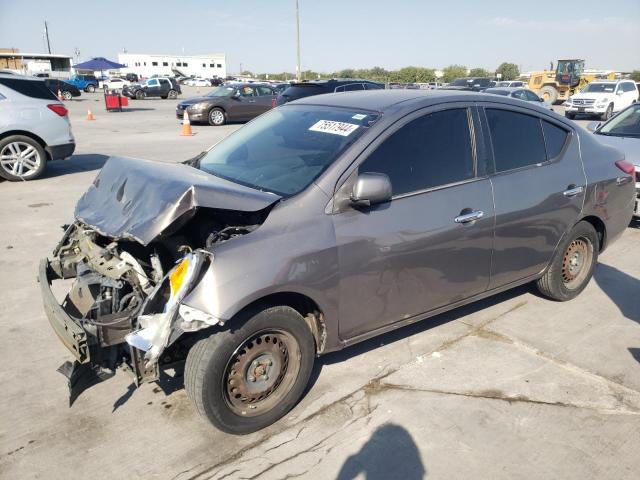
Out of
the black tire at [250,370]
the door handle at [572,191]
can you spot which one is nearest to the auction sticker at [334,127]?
the black tire at [250,370]

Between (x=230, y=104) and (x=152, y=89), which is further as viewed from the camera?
(x=152, y=89)

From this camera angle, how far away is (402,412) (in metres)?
3.14

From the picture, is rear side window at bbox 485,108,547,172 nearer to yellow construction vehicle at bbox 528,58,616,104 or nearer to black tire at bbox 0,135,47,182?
black tire at bbox 0,135,47,182

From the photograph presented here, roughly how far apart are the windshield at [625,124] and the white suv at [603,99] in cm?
1803

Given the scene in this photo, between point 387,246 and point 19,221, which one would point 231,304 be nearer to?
point 387,246

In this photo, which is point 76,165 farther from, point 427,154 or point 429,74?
point 429,74

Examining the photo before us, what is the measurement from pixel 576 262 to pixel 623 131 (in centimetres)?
415

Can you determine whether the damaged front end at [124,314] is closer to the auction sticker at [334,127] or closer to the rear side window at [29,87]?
the auction sticker at [334,127]

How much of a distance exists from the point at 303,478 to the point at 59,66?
5382 centimetres

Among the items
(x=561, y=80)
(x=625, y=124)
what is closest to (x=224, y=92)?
(x=625, y=124)

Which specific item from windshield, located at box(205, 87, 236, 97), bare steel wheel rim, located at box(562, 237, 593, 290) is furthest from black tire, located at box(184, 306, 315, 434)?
windshield, located at box(205, 87, 236, 97)

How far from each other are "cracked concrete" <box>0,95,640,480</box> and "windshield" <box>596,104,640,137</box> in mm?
4065

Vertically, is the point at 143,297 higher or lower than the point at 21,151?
lower

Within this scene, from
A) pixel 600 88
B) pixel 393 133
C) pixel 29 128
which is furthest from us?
pixel 600 88
